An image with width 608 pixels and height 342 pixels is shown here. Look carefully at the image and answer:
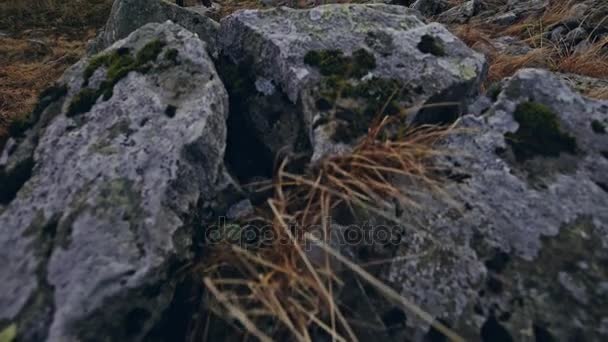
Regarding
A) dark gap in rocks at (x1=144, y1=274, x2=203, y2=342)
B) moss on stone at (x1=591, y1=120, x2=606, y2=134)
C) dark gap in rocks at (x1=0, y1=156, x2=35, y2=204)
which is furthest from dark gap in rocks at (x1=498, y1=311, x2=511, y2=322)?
dark gap in rocks at (x1=0, y1=156, x2=35, y2=204)

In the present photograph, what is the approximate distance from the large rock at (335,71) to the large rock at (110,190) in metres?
0.39

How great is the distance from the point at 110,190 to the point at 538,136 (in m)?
2.25

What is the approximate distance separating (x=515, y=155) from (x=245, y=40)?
1.97m

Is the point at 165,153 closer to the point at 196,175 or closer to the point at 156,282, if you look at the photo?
the point at 196,175

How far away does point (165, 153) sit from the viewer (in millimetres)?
2547

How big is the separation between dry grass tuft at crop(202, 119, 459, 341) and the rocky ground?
0.04 feet

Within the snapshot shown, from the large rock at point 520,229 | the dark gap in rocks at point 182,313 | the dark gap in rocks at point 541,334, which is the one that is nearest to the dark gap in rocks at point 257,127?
the dark gap in rocks at point 182,313

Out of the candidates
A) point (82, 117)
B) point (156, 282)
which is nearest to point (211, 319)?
point (156, 282)

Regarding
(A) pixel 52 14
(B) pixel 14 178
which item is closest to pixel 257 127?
(B) pixel 14 178

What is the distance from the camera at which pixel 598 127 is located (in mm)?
2654

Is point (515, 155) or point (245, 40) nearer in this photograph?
point (515, 155)

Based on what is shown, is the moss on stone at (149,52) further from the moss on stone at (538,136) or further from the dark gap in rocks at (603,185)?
the dark gap in rocks at (603,185)

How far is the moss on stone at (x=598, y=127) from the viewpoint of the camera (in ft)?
8.66

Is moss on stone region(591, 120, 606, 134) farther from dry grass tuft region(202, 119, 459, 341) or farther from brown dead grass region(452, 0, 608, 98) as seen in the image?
brown dead grass region(452, 0, 608, 98)
